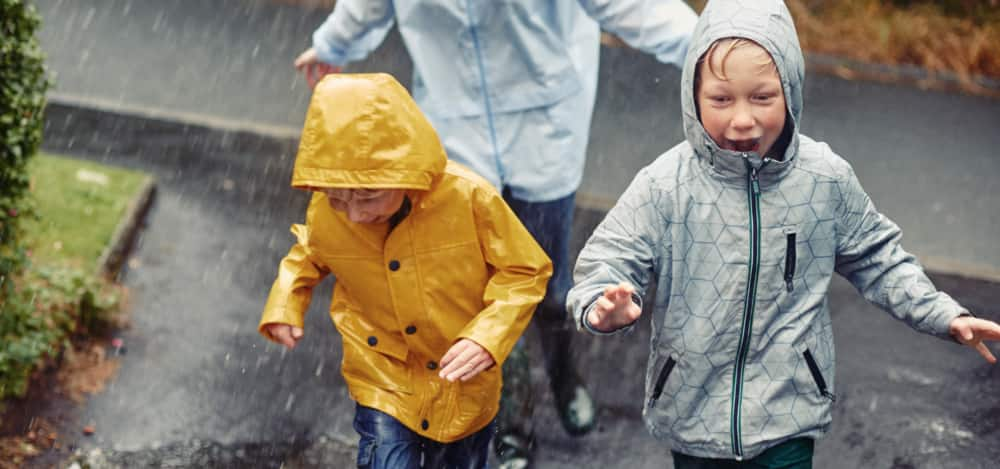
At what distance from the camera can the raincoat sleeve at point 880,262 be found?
11.9 ft

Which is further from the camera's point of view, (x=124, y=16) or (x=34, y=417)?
(x=124, y=16)

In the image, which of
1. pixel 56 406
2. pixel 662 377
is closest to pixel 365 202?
pixel 662 377

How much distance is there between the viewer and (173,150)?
908cm

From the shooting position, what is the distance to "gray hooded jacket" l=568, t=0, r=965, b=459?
3643 mm

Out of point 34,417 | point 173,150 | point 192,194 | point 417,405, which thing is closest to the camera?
point 417,405

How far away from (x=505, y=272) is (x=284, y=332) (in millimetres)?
729

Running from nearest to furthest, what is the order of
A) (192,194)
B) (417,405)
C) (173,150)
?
(417,405)
(192,194)
(173,150)

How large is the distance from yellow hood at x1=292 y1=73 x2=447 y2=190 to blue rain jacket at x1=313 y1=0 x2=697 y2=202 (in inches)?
42.5

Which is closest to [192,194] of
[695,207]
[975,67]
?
[695,207]

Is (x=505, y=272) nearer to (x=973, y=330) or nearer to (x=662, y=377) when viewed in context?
(x=662, y=377)

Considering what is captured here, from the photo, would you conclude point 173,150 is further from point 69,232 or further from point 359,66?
point 359,66

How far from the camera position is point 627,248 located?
146 inches

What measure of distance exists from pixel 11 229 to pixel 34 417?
845 mm

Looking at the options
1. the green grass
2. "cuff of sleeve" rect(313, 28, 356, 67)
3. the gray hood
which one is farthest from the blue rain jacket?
the green grass
